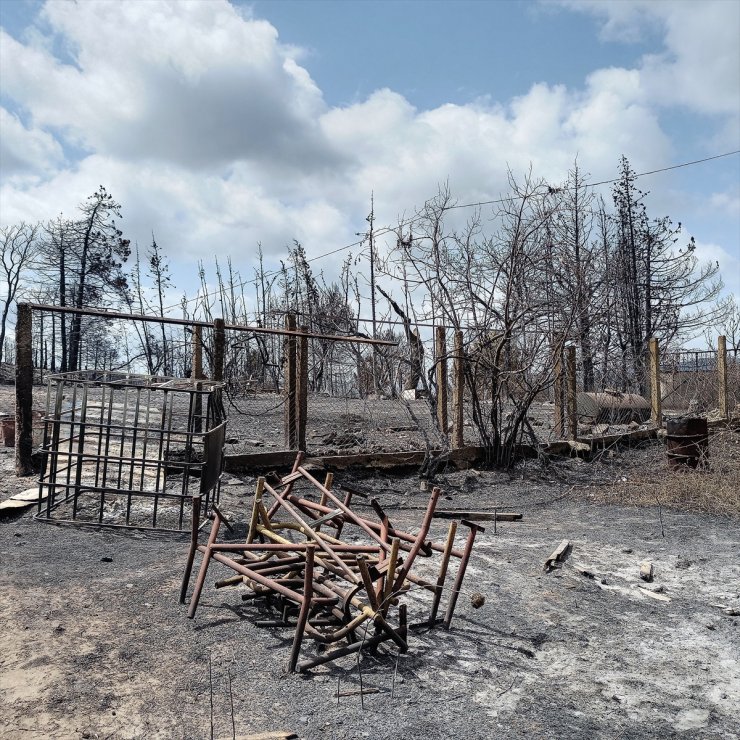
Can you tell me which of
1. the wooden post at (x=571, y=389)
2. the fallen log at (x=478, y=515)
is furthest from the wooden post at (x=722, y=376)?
the fallen log at (x=478, y=515)

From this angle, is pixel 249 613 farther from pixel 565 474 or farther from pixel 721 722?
pixel 565 474

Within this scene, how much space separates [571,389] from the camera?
419 inches

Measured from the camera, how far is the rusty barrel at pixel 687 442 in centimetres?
933

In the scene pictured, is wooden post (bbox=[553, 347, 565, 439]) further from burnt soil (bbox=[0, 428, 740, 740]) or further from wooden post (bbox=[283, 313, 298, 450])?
burnt soil (bbox=[0, 428, 740, 740])

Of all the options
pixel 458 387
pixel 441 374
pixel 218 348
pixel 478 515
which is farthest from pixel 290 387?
pixel 478 515

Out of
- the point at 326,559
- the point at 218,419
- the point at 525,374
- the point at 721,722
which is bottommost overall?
the point at 721,722

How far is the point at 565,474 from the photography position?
9.58m

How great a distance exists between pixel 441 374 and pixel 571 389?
2.51 m

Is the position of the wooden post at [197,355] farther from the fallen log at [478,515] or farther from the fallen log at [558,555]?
the fallen log at [558,555]

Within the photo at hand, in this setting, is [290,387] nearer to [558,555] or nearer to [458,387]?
[458,387]

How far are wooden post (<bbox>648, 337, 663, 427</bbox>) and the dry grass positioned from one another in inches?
93.7

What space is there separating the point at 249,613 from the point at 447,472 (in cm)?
553

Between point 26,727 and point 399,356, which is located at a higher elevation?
point 399,356

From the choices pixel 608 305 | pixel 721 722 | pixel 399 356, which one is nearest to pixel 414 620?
pixel 721 722
